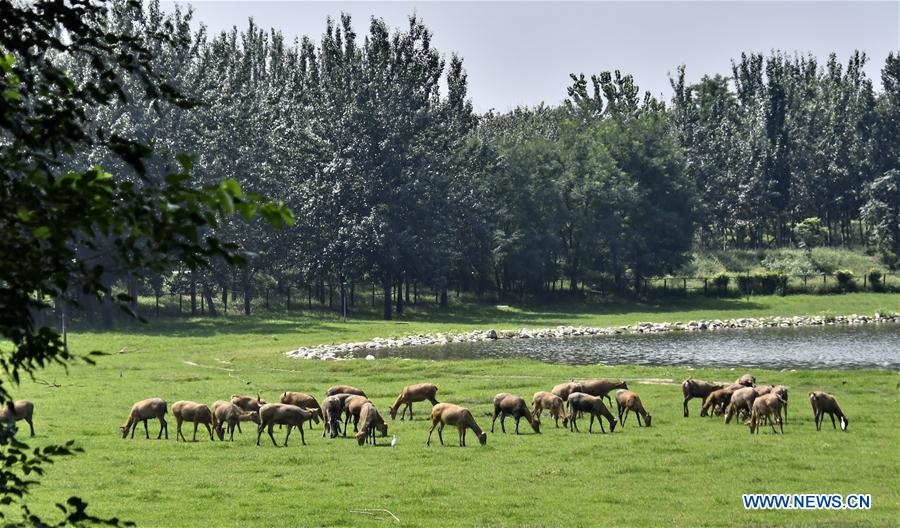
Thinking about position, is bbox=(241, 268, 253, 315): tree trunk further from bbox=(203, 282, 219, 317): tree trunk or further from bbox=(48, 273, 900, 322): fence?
bbox=(203, 282, 219, 317): tree trunk

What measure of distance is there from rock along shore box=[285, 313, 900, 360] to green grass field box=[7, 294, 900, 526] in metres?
16.2

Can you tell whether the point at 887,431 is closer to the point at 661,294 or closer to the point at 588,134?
the point at 661,294

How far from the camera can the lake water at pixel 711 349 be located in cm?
5181

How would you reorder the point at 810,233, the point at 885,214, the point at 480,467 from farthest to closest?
the point at 810,233 < the point at 885,214 < the point at 480,467

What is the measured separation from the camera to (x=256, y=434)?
28.8 metres

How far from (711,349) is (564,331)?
49.3 ft

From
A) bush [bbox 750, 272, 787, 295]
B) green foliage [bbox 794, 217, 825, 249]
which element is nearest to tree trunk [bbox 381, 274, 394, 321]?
bush [bbox 750, 272, 787, 295]

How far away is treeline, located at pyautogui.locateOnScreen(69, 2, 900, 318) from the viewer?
83938 mm

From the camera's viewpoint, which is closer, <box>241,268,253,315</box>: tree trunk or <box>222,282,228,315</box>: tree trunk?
<box>241,268,253,315</box>: tree trunk

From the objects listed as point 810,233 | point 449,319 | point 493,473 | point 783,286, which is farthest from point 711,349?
point 810,233

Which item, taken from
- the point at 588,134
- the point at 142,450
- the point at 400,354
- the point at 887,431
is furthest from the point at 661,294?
the point at 142,450

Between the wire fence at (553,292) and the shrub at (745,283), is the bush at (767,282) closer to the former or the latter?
the wire fence at (553,292)

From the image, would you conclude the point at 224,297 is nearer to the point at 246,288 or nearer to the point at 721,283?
the point at 246,288

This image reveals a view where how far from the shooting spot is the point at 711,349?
192 feet
